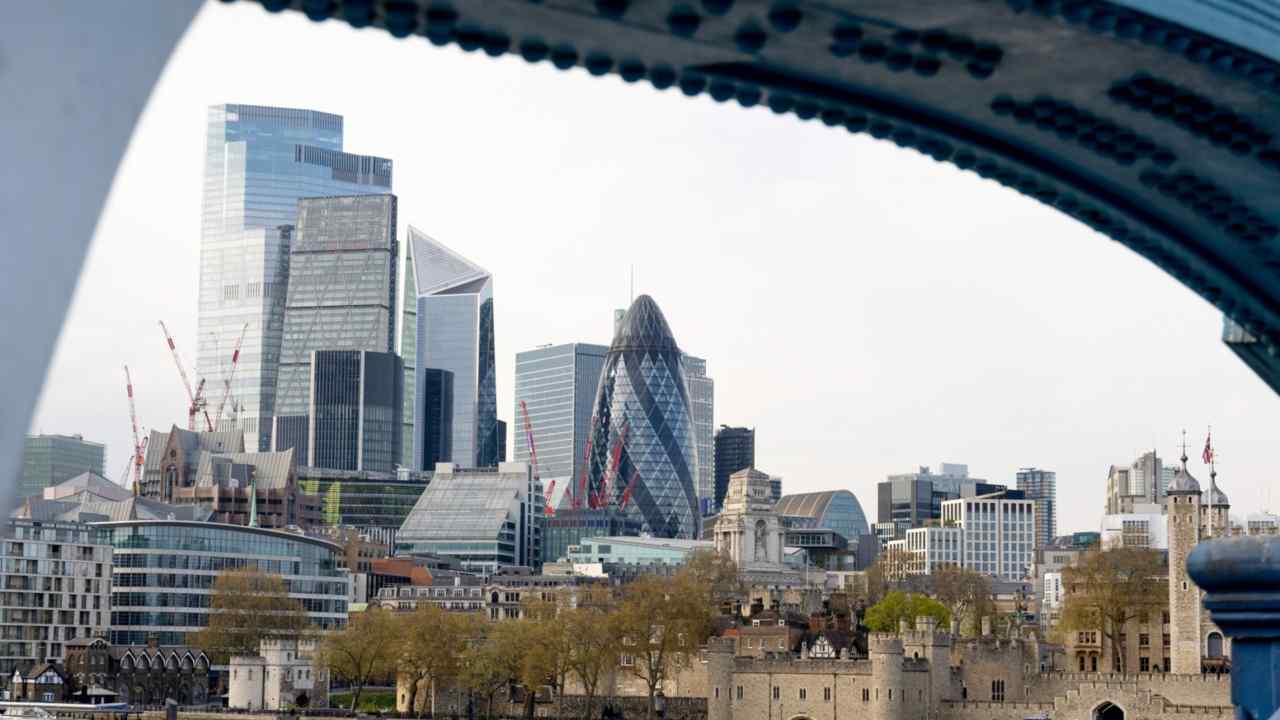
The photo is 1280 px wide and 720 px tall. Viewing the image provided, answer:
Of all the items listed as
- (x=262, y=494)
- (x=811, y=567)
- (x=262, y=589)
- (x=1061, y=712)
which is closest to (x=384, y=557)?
→ (x=262, y=494)

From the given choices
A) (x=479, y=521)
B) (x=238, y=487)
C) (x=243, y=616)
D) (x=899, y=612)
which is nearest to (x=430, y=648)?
(x=243, y=616)

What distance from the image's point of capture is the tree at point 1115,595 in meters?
97.1

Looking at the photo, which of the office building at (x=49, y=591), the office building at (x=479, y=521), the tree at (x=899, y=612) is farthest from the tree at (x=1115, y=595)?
the office building at (x=479, y=521)

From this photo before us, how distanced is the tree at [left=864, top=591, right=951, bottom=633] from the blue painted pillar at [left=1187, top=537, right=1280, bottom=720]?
99.3 metres

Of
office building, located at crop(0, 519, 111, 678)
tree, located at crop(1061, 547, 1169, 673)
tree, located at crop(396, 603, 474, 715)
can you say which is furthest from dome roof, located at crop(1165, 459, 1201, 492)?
office building, located at crop(0, 519, 111, 678)

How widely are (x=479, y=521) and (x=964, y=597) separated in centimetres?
7151

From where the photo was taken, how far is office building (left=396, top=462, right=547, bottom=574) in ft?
613

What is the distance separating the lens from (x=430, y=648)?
9744cm

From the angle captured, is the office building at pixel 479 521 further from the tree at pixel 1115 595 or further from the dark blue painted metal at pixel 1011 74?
the dark blue painted metal at pixel 1011 74

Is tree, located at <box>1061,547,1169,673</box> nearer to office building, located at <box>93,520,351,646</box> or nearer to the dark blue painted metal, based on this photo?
office building, located at <box>93,520,351,646</box>

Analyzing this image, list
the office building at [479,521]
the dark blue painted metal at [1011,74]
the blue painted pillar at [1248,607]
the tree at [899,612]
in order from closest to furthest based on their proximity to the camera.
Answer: the dark blue painted metal at [1011,74] < the blue painted pillar at [1248,607] < the tree at [899,612] < the office building at [479,521]

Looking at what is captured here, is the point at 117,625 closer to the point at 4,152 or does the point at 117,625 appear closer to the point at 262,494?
the point at 262,494

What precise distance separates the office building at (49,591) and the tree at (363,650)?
11.4 m

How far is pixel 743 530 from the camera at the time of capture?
553 ft
